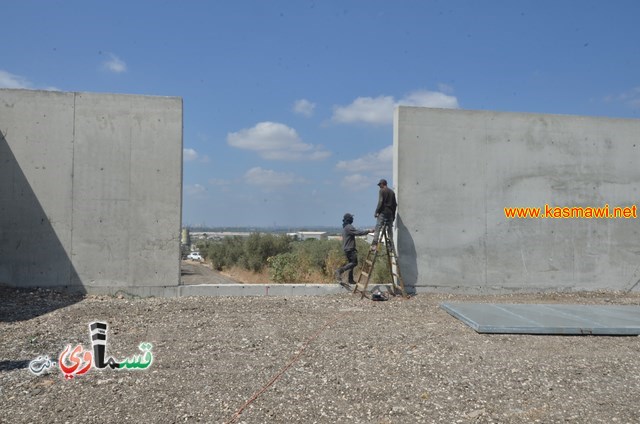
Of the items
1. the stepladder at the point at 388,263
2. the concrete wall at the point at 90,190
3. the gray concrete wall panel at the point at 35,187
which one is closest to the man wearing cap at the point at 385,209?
the stepladder at the point at 388,263

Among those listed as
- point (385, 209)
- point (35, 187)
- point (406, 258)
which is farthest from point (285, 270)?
point (35, 187)

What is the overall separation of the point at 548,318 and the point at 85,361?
19.0ft

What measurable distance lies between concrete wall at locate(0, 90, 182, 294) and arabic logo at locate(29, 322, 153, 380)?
295cm

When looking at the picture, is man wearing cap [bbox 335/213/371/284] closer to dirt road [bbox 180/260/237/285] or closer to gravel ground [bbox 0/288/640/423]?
gravel ground [bbox 0/288/640/423]

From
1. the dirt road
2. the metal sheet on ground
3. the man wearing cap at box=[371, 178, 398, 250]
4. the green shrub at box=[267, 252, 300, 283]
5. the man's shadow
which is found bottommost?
the dirt road

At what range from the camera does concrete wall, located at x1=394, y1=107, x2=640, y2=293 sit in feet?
28.8

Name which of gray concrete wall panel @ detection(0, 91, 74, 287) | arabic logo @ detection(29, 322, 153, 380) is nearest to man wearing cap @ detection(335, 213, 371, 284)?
arabic logo @ detection(29, 322, 153, 380)

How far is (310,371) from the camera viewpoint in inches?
183

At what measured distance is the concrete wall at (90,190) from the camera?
7871 millimetres

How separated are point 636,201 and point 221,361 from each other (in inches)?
340

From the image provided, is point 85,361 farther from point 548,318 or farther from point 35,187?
point 548,318

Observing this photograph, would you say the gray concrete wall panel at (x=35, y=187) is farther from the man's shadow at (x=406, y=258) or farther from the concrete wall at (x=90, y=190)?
the man's shadow at (x=406, y=258)

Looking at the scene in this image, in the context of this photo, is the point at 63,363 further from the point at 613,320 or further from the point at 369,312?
the point at 613,320

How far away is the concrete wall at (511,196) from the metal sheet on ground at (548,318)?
128 cm
